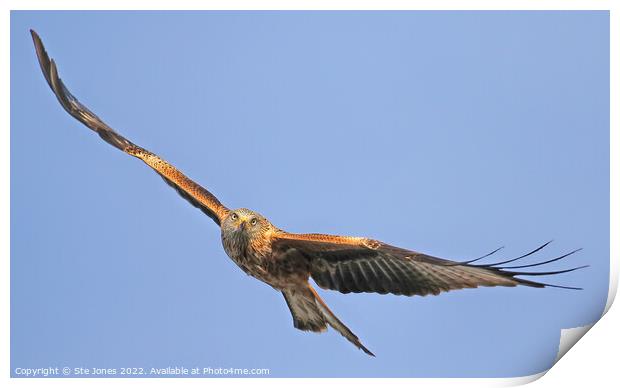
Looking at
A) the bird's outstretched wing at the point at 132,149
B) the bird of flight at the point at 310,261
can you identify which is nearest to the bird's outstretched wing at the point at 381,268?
the bird of flight at the point at 310,261

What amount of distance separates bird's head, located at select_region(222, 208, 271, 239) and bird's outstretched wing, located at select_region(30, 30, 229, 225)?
0.03 m

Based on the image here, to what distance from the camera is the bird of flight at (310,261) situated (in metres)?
2.32

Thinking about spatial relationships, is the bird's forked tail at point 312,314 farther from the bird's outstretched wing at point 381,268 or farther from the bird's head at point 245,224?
the bird's head at point 245,224

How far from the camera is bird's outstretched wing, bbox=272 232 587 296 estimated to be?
2307 mm

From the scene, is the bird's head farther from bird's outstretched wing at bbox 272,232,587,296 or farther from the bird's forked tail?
the bird's forked tail

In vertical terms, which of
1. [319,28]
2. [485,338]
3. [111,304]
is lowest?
[485,338]

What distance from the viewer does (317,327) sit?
2.47 m

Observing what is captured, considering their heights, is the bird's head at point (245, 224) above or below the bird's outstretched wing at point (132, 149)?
below

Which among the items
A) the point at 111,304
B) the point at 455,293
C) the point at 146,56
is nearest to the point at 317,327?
the point at 455,293

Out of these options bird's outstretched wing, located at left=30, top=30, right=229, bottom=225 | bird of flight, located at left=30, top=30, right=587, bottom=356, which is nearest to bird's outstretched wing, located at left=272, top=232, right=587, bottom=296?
bird of flight, located at left=30, top=30, right=587, bottom=356

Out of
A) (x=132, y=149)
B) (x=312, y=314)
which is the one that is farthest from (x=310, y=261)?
(x=132, y=149)

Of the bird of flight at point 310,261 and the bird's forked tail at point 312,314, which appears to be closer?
the bird of flight at point 310,261

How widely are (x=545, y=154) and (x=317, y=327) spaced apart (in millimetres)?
875

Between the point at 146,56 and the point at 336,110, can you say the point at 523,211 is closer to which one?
the point at 336,110
